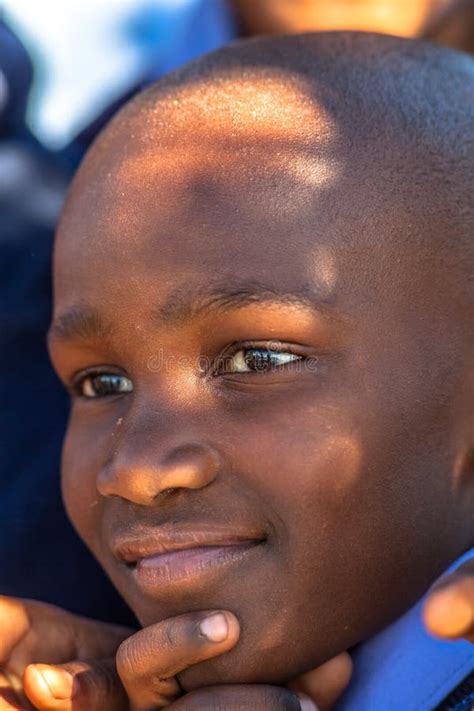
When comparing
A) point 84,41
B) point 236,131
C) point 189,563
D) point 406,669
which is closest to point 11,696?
point 189,563

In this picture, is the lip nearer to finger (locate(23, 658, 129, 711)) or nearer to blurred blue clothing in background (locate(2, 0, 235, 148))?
finger (locate(23, 658, 129, 711))

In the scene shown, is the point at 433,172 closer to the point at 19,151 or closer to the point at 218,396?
the point at 218,396

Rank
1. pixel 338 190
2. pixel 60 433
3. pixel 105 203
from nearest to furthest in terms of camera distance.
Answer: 1. pixel 338 190
2. pixel 105 203
3. pixel 60 433

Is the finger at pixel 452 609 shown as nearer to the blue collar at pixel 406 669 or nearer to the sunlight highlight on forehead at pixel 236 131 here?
the blue collar at pixel 406 669

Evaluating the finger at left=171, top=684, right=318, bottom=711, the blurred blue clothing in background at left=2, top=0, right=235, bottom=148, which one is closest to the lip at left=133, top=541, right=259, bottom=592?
the finger at left=171, top=684, right=318, bottom=711

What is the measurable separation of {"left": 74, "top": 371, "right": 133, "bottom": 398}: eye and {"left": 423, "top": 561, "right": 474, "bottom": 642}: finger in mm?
700

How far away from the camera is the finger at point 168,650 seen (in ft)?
4.44

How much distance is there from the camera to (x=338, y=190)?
1.50m

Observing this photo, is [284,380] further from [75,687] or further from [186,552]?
[75,687]

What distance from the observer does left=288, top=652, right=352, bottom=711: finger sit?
1455 mm

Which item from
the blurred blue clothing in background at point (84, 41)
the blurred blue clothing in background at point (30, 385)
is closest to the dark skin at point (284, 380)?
the blurred blue clothing in background at point (30, 385)

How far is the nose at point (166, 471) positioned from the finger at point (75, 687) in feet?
0.85

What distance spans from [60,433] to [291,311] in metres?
0.74

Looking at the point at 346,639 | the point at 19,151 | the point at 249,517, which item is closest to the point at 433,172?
the point at 249,517
